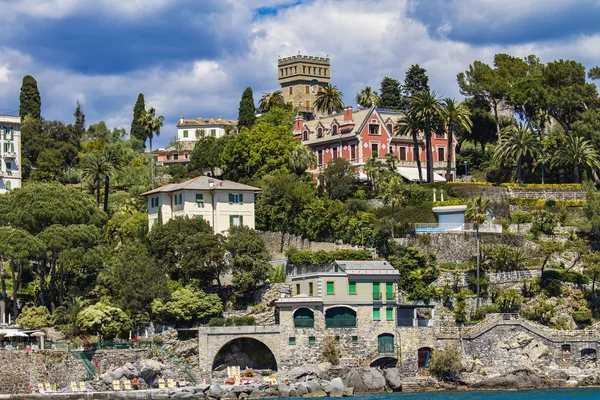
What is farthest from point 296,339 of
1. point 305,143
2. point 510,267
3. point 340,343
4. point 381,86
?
point 381,86

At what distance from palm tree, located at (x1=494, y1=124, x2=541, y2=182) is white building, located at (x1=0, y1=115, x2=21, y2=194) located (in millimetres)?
39537

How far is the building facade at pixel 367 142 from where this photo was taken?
94562 millimetres

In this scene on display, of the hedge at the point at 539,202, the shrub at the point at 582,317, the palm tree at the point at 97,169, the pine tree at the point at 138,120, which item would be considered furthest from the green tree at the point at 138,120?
the shrub at the point at 582,317

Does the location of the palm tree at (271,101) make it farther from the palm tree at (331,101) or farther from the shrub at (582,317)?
the shrub at (582,317)

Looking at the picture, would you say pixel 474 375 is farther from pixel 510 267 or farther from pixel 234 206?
pixel 234 206

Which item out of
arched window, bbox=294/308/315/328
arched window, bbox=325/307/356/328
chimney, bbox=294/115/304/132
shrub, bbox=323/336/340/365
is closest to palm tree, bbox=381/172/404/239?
arched window, bbox=325/307/356/328

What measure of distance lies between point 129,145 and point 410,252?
46557 mm

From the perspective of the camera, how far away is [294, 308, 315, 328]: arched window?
69.9m

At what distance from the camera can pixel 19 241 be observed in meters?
71.8

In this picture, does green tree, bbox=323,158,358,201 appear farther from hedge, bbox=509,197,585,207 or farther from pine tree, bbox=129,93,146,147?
pine tree, bbox=129,93,146,147

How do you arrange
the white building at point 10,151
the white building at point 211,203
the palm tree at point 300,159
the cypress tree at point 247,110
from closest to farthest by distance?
the white building at point 211,203, the palm tree at point 300,159, the white building at point 10,151, the cypress tree at point 247,110

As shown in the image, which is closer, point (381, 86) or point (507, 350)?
point (507, 350)

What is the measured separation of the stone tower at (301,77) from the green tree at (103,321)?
201 ft

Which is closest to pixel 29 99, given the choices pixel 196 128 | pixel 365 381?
pixel 196 128
